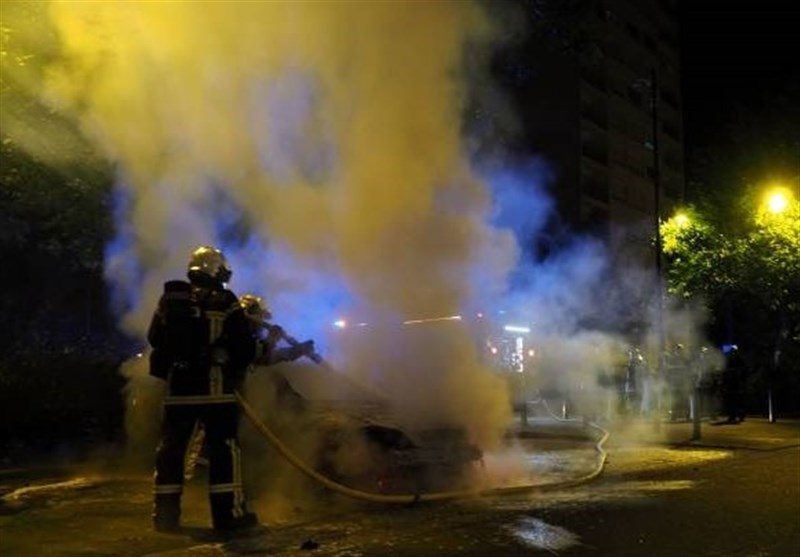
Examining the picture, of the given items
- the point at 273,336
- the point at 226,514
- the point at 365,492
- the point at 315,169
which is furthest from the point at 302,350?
the point at 226,514

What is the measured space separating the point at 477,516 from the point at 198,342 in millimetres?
Answer: 2496

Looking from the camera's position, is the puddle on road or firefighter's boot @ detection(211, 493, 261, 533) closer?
the puddle on road

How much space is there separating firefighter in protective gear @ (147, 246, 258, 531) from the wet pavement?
24 cm

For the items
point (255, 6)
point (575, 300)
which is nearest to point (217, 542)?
point (255, 6)

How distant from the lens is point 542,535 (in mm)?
6102

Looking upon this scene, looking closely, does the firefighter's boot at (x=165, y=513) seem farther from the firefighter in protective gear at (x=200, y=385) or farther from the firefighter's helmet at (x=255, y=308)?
the firefighter's helmet at (x=255, y=308)

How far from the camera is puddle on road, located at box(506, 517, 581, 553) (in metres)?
5.81

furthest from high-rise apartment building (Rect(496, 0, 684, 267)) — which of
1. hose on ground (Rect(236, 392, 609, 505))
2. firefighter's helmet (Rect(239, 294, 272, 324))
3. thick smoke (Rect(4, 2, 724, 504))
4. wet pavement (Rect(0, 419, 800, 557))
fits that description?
firefighter's helmet (Rect(239, 294, 272, 324))

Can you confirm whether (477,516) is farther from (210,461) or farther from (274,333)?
(274,333)

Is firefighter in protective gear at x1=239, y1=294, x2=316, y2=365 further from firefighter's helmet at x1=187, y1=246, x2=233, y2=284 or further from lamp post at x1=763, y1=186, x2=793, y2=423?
lamp post at x1=763, y1=186, x2=793, y2=423

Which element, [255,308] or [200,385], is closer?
[200,385]

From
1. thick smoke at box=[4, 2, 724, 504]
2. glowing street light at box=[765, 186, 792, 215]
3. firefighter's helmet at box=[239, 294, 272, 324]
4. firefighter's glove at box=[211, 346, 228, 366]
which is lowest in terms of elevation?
firefighter's glove at box=[211, 346, 228, 366]

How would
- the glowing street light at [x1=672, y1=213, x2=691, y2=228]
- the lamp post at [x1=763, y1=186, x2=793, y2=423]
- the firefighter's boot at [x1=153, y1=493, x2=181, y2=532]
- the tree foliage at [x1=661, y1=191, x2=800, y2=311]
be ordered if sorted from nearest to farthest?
the firefighter's boot at [x1=153, y1=493, x2=181, y2=532]
the lamp post at [x1=763, y1=186, x2=793, y2=423]
the tree foliage at [x1=661, y1=191, x2=800, y2=311]
the glowing street light at [x1=672, y1=213, x2=691, y2=228]

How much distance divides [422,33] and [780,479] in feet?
19.2
